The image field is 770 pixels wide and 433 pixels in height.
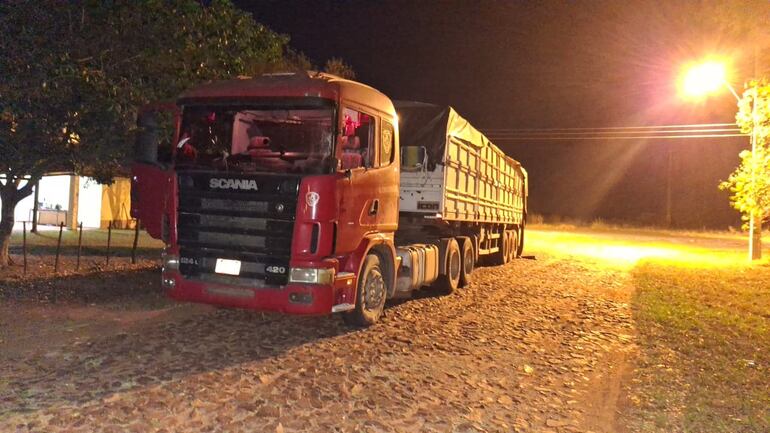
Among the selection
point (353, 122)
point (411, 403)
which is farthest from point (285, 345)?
point (353, 122)

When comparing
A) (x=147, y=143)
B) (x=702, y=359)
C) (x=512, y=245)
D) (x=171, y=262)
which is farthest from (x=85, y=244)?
(x=702, y=359)

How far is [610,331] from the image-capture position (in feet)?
30.6

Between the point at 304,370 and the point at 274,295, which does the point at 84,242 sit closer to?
the point at 274,295

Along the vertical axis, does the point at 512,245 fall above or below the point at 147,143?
below

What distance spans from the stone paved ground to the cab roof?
3.05m

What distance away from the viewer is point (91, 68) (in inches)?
402

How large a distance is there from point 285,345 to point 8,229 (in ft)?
24.2

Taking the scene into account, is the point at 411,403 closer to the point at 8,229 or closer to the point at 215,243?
the point at 215,243

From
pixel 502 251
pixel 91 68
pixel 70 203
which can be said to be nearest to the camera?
pixel 91 68

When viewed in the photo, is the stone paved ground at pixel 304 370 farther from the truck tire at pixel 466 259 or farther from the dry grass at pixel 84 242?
the dry grass at pixel 84 242

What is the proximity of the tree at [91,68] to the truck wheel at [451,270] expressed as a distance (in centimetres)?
572

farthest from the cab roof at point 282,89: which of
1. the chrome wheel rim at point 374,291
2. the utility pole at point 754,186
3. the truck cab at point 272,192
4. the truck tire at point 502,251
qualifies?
the utility pole at point 754,186

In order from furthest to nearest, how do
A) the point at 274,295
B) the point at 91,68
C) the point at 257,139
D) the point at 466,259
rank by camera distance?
1. the point at 466,259
2. the point at 91,68
3. the point at 257,139
4. the point at 274,295

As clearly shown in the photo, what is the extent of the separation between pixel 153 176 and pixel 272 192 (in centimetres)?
275
